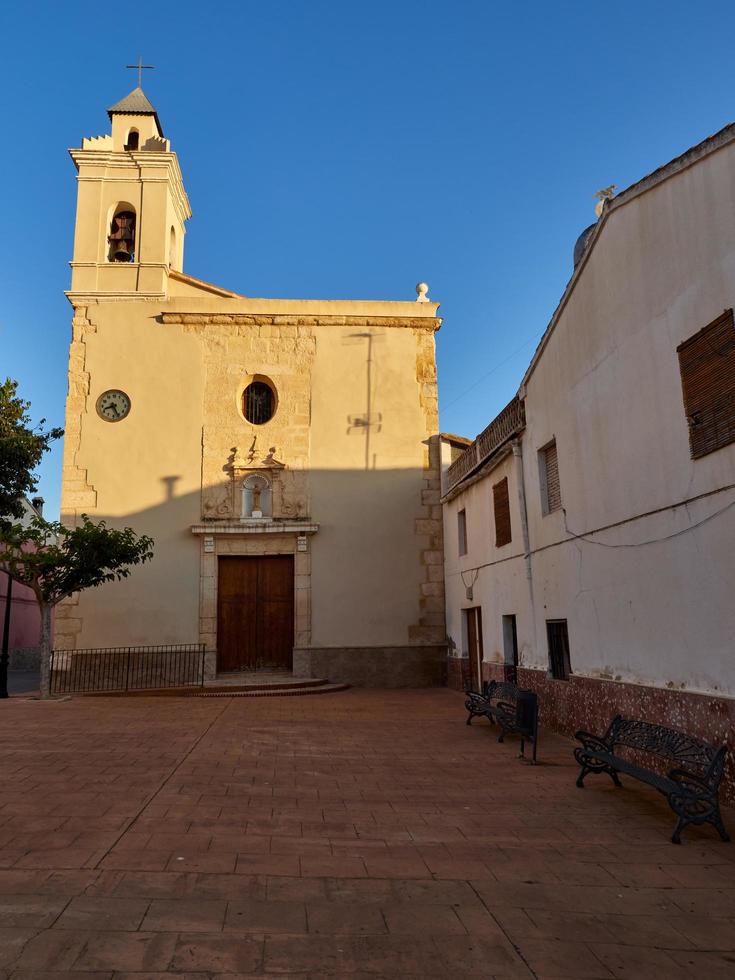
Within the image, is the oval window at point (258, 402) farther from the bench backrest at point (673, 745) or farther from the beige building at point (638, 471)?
the bench backrest at point (673, 745)

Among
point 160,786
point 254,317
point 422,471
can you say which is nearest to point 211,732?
point 160,786

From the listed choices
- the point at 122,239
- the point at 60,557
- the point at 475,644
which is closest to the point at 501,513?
the point at 475,644

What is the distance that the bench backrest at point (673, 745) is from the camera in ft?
16.3

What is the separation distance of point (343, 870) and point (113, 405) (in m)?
13.9

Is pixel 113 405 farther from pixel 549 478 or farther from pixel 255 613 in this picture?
pixel 549 478

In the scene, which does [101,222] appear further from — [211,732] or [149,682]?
[211,732]

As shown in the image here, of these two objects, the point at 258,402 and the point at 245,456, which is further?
the point at 258,402

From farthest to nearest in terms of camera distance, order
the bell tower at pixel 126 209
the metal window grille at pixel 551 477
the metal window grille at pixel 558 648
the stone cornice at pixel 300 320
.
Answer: the bell tower at pixel 126 209, the stone cornice at pixel 300 320, the metal window grille at pixel 551 477, the metal window grille at pixel 558 648

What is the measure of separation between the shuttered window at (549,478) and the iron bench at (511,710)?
2486mm

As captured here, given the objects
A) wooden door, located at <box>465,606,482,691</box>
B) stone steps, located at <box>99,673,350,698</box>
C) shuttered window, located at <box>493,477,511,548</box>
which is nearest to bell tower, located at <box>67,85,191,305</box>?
stone steps, located at <box>99,673,350,698</box>

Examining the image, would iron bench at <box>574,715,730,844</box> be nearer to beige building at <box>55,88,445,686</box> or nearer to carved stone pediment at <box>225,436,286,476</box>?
beige building at <box>55,88,445,686</box>

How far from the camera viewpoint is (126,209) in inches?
A: 683

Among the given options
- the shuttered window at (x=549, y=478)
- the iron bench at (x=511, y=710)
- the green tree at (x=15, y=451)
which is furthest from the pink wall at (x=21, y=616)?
the shuttered window at (x=549, y=478)

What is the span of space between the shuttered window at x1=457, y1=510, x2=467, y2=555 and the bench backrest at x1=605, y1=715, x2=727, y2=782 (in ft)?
27.4
